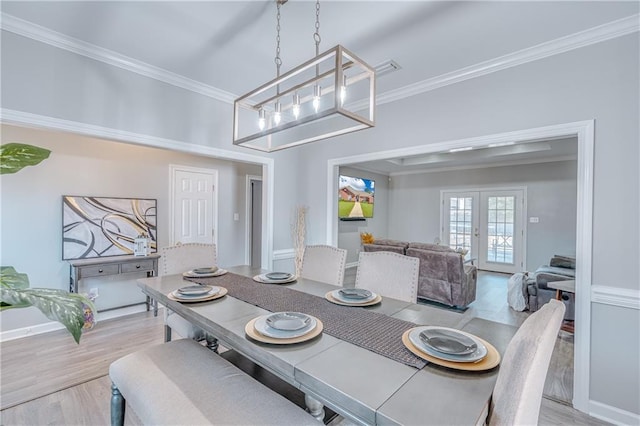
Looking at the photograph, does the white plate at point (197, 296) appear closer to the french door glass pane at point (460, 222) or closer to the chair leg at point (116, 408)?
the chair leg at point (116, 408)

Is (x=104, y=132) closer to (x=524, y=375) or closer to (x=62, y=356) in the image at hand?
(x=62, y=356)

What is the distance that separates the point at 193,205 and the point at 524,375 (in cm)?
452

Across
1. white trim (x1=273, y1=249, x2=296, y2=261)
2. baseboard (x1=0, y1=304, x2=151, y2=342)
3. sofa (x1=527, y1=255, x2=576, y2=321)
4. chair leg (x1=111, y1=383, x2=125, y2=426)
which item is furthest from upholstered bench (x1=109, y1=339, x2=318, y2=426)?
sofa (x1=527, y1=255, x2=576, y2=321)

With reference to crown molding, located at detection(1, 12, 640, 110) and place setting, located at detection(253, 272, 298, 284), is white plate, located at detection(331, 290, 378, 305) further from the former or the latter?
crown molding, located at detection(1, 12, 640, 110)

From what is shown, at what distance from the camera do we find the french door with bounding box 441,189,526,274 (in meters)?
6.54

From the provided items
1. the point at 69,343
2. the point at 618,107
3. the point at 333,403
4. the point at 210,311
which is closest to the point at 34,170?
the point at 69,343

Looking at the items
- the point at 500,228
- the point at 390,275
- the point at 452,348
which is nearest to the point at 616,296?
the point at 390,275

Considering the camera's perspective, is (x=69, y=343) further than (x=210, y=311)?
Yes

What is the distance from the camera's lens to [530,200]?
640 cm

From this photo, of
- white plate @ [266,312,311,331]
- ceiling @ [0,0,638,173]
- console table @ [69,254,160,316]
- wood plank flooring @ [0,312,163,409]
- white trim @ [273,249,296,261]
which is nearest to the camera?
white plate @ [266,312,311,331]

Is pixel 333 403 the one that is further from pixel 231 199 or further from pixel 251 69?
pixel 231 199

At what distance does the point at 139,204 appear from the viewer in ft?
12.8

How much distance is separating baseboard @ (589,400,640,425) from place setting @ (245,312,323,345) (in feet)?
7.13

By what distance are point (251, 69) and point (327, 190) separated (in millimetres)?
1709
